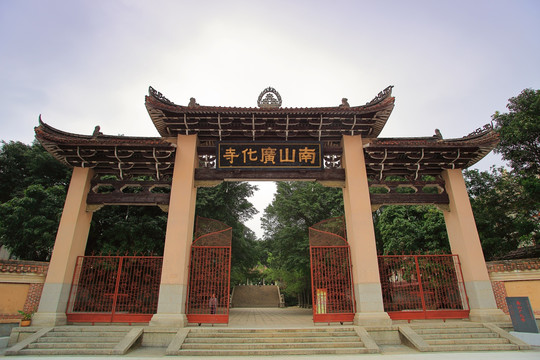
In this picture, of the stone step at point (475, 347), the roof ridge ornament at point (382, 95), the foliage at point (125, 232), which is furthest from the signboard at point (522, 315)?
the foliage at point (125, 232)

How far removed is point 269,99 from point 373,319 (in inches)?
258

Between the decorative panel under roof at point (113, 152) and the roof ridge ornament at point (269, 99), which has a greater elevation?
the roof ridge ornament at point (269, 99)

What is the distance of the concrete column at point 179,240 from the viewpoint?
22.8ft

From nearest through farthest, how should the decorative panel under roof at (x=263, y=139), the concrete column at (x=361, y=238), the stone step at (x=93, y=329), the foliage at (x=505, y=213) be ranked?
1. the stone step at (x=93, y=329)
2. the concrete column at (x=361, y=238)
3. the decorative panel under roof at (x=263, y=139)
4. the foliage at (x=505, y=213)

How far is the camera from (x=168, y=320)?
6777 millimetres

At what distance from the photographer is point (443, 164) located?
870 cm

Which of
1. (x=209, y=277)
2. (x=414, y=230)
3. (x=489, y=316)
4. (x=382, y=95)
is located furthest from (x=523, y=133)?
(x=209, y=277)

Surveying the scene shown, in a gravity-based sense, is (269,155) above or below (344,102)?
below

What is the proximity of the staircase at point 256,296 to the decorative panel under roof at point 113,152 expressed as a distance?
74.8 feet

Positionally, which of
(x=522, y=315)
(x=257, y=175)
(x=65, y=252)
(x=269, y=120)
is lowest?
(x=522, y=315)

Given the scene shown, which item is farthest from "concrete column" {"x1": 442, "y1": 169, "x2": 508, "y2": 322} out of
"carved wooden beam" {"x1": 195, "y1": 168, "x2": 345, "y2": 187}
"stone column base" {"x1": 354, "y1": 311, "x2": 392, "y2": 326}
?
"carved wooden beam" {"x1": 195, "y1": 168, "x2": 345, "y2": 187}

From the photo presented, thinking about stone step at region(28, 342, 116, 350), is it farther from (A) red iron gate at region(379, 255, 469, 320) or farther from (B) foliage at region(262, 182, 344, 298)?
(B) foliage at region(262, 182, 344, 298)

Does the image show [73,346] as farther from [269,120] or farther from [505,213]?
[505,213]

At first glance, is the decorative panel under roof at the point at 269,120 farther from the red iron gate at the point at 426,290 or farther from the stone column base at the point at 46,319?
the stone column base at the point at 46,319
